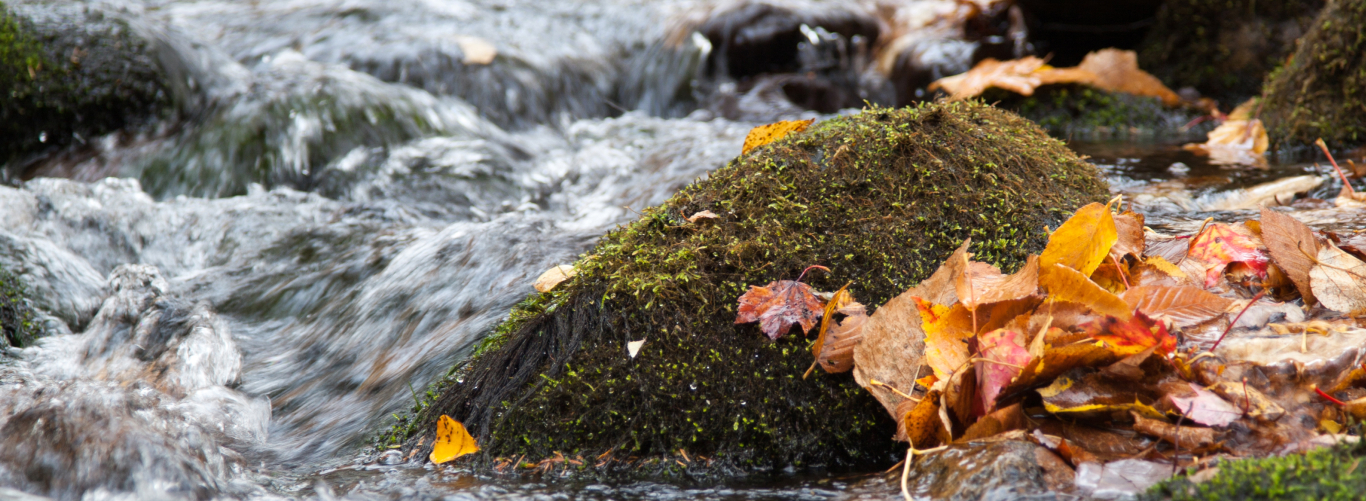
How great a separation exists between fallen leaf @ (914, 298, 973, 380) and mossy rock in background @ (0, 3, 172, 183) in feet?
21.6

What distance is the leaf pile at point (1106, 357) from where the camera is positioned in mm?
1542

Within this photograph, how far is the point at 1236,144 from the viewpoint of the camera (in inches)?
200

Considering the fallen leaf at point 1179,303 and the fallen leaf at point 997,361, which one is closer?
the fallen leaf at point 997,361

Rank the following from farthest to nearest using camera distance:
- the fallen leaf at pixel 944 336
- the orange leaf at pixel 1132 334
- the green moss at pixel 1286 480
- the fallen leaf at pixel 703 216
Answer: the fallen leaf at pixel 703 216, the fallen leaf at pixel 944 336, the orange leaf at pixel 1132 334, the green moss at pixel 1286 480

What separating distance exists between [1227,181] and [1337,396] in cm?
290

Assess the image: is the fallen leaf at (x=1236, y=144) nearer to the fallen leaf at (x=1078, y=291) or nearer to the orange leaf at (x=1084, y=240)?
the orange leaf at (x=1084, y=240)

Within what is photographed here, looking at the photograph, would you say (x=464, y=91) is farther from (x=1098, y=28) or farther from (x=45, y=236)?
(x=1098, y=28)

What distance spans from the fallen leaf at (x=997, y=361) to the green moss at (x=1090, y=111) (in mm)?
4866

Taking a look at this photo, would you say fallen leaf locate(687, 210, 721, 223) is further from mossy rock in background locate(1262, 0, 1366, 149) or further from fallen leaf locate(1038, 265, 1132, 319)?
mossy rock in background locate(1262, 0, 1366, 149)

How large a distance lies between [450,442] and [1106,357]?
1513 mm

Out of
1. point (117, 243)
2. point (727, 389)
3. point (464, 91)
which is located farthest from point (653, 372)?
point (464, 91)

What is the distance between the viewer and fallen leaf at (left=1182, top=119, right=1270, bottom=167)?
4621mm

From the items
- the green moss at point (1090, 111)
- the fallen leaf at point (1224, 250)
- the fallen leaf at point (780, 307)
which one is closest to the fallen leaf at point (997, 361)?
the fallen leaf at point (780, 307)

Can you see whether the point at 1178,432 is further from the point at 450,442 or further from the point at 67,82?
the point at 67,82
